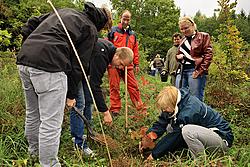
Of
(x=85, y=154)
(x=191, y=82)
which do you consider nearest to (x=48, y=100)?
(x=85, y=154)

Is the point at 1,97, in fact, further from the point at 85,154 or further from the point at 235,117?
the point at 235,117

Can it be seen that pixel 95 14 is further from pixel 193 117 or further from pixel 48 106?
pixel 193 117

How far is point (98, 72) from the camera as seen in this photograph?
11.0ft

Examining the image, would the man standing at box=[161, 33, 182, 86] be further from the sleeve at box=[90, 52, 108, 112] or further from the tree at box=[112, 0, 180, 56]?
the tree at box=[112, 0, 180, 56]

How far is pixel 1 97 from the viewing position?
14.6 ft

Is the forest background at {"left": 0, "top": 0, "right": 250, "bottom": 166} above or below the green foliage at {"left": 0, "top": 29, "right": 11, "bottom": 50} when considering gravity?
below

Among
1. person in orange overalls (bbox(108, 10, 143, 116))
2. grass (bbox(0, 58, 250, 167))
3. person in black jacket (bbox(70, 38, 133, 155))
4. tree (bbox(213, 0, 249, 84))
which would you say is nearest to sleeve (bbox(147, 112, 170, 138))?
grass (bbox(0, 58, 250, 167))

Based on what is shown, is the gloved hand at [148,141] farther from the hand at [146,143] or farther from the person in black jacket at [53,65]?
the person in black jacket at [53,65]

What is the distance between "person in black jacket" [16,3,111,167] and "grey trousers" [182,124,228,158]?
1.22 m

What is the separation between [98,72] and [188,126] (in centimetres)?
107

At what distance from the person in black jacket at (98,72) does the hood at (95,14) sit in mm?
495

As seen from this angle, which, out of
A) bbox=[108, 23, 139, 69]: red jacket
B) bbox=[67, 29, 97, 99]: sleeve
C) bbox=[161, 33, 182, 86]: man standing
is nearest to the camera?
A: bbox=[67, 29, 97, 99]: sleeve

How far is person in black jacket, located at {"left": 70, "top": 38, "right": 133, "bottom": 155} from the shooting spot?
11.0 ft

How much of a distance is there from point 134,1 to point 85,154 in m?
29.3
